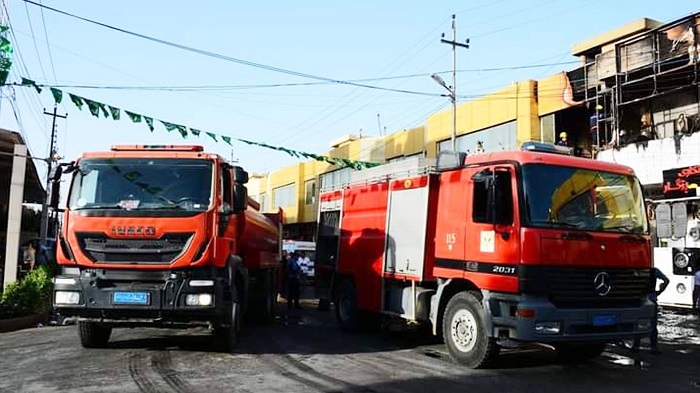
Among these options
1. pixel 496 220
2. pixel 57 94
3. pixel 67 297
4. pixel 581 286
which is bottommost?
pixel 67 297

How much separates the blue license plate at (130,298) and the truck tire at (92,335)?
133cm

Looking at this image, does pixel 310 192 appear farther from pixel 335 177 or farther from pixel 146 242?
pixel 146 242

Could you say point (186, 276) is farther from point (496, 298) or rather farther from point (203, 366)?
point (496, 298)

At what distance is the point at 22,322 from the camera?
42.7ft

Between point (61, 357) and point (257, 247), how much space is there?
4.93 meters

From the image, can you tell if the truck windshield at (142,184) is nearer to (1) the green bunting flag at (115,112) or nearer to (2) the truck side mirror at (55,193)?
(2) the truck side mirror at (55,193)

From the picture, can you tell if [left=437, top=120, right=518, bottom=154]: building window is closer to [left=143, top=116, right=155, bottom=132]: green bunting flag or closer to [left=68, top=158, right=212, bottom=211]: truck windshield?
[left=143, top=116, right=155, bottom=132]: green bunting flag

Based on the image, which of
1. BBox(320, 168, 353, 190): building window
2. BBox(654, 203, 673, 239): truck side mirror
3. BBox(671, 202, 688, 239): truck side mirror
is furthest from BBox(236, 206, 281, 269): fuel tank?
BBox(320, 168, 353, 190): building window

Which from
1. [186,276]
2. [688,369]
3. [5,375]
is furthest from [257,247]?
[688,369]

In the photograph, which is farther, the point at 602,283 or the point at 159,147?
the point at 159,147

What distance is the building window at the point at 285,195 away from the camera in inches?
2013

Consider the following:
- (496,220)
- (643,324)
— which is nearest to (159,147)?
(496,220)

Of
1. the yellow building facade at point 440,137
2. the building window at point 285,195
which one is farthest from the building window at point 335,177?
the building window at point 285,195

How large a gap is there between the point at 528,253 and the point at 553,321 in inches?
34.4
